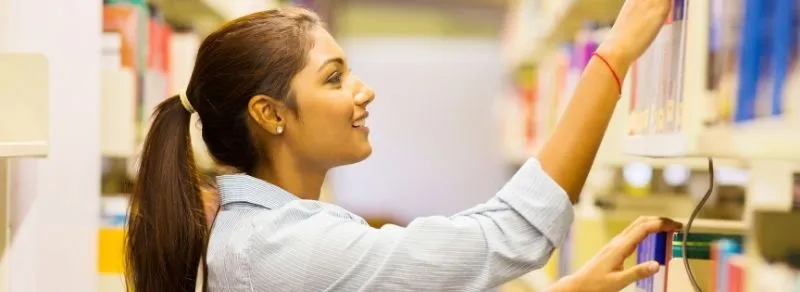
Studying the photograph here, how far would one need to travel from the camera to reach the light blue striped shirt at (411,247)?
46.4 inches

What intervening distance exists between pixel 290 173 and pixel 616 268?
1.60ft

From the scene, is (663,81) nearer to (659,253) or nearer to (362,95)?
(659,253)

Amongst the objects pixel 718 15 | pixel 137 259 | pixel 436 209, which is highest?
pixel 718 15

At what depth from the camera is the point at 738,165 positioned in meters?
1.45

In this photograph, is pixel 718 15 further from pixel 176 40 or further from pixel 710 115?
pixel 176 40

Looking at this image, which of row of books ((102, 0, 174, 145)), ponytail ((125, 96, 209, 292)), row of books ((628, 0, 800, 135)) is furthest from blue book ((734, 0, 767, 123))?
row of books ((102, 0, 174, 145))

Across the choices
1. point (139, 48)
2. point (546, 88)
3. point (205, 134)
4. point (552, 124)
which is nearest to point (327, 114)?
point (205, 134)

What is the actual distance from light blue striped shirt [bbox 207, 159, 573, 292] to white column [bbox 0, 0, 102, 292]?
48 centimetres

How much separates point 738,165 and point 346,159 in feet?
1.86

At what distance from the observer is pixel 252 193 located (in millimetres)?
1372

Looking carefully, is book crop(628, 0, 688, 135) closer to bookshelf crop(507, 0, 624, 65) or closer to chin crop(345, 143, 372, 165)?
chin crop(345, 143, 372, 165)

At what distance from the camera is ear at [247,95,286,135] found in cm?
141

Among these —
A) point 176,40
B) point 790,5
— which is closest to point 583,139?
point 790,5

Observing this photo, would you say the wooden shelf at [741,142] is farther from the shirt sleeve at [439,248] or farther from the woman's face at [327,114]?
the woman's face at [327,114]
